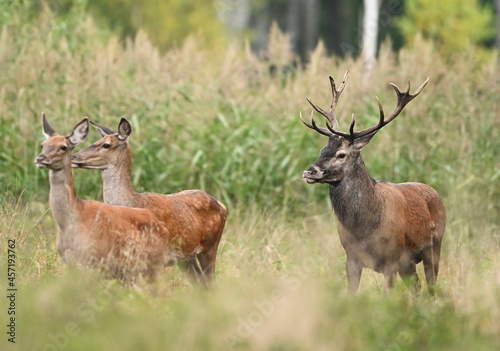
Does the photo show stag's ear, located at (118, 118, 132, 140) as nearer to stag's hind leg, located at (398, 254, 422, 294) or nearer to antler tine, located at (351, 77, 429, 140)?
antler tine, located at (351, 77, 429, 140)

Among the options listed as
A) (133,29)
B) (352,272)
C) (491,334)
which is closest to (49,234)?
(352,272)

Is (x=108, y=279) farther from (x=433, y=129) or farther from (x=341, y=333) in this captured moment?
(x=433, y=129)

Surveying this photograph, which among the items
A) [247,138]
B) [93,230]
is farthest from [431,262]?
[247,138]

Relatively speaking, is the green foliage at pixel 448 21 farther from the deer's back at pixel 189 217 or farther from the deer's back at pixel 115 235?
the deer's back at pixel 115 235

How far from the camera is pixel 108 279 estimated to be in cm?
630

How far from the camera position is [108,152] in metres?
7.49

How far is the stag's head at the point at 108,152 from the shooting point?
24.2 feet

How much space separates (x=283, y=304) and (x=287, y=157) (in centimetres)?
527

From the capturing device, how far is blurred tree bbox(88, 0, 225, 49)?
31.2m

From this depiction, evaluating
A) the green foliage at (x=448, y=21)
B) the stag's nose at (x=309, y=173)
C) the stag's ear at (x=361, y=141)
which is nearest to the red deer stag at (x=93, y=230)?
the stag's nose at (x=309, y=173)

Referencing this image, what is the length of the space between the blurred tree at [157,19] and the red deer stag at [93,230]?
24.5 metres

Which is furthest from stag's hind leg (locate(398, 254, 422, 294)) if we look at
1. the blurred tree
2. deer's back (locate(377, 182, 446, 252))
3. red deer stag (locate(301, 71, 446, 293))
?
the blurred tree

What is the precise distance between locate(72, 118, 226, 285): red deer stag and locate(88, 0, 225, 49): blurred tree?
23.3 metres

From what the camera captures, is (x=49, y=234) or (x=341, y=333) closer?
(x=341, y=333)
